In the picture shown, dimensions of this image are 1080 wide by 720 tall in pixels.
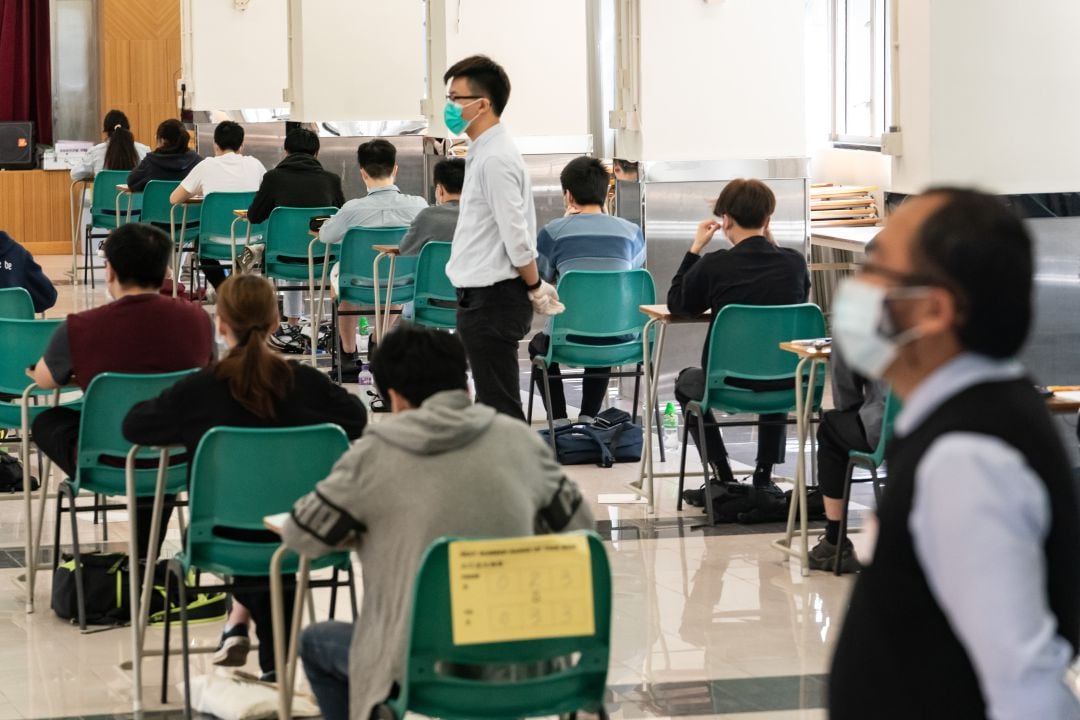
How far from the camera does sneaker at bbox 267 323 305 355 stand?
9008 mm

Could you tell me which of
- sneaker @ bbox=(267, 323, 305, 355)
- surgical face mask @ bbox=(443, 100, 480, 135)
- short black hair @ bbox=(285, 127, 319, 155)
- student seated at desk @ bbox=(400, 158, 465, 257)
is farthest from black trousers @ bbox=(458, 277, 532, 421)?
short black hair @ bbox=(285, 127, 319, 155)

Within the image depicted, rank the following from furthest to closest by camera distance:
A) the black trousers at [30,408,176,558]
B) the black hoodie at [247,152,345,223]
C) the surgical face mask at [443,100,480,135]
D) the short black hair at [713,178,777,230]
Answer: the black hoodie at [247,152,345,223] < the short black hair at [713,178,777,230] < the surgical face mask at [443,100,480,135] < the black trousers at [30,408,176,558]

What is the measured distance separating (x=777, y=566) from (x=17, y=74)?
13.1m

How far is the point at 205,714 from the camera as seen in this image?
3.72m

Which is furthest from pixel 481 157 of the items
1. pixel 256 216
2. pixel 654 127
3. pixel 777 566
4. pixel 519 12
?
pixel 519 12

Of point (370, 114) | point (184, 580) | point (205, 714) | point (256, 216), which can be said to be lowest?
point (205, 714)

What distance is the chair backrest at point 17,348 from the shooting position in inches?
192

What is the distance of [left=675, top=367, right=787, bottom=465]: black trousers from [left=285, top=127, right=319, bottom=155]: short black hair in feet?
13.5

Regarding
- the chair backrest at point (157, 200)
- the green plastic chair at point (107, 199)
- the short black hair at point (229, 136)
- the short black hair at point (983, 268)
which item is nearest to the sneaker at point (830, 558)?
the short black hair at point (983, 268)

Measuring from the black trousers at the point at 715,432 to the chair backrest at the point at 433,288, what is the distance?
1699 mm

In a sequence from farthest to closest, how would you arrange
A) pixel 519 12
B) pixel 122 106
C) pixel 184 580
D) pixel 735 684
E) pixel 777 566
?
pixel 122 106 < pixel 519 12 < pixel 777 566 < pixel 735 684 < pixel 184 580

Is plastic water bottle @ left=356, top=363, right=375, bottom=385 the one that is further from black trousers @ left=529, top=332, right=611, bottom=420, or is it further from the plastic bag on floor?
the plastic bag on floor

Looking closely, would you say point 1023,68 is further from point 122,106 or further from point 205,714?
point 122,106

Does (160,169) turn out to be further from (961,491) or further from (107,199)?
(961,491)
